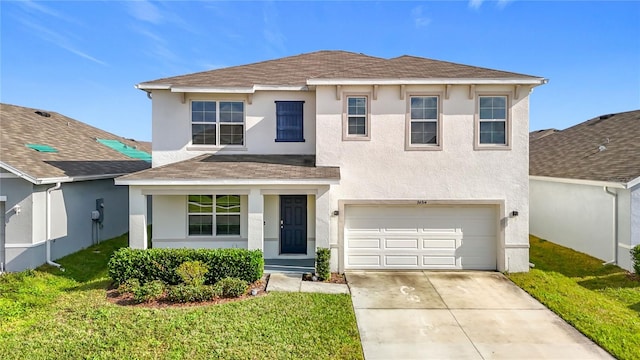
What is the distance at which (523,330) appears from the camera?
6.68 metres

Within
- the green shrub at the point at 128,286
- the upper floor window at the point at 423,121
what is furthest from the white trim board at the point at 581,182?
the green shrub at the point at 128,286

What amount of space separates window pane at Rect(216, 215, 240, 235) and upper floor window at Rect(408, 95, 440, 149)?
6356 millimetres

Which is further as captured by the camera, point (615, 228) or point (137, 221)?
point (615, 228)

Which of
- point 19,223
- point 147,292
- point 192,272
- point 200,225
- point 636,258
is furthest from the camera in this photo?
point 200,225

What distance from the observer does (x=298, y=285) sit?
8.78 meters

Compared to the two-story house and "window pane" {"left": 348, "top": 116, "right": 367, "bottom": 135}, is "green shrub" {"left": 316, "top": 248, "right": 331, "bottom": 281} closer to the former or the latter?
the two-story house

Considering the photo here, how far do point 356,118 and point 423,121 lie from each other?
2.15 meters

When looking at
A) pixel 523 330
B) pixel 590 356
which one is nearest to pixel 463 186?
pixel 523 330

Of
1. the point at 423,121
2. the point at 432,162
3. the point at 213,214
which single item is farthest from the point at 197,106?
the point at 432,162

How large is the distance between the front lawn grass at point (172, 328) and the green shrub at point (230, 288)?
1.31 ft

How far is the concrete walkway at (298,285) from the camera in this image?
847 centimetres

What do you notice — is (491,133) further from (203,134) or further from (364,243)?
(203,134)

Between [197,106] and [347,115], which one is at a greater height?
[197,106]

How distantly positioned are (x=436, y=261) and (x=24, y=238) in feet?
42.2
